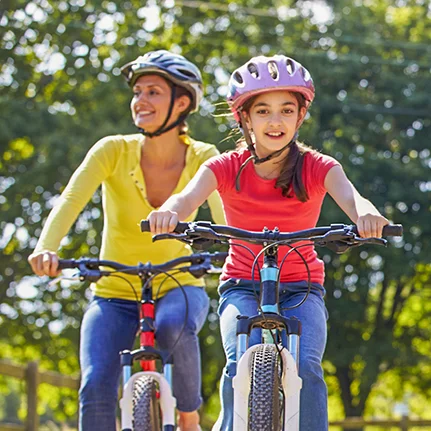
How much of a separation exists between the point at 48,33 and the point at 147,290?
17.5 meters

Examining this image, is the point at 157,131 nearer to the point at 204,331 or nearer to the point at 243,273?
the point at 243,273

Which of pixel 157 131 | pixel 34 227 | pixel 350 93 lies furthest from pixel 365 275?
pixel 157 131

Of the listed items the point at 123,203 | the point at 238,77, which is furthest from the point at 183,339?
the point at 238,77

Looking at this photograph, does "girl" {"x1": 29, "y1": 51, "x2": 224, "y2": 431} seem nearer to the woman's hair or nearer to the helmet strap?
the woman's hair

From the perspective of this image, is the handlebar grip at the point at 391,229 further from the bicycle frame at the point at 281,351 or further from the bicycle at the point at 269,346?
the bicycle frame at the point at 281,351

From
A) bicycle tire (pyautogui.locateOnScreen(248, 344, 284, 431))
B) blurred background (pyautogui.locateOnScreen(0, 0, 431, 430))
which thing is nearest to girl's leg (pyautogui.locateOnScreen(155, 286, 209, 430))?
bicycle tire (pyautogui.locateOnScreen(248, 344, 284, 431))

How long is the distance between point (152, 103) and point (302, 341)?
2248 millimetres

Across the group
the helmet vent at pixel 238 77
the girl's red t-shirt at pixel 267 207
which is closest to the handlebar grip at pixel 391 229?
the girl's red t-shirt at pixel 267 207

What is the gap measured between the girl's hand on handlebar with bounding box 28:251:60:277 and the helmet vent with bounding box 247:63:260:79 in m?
1.37

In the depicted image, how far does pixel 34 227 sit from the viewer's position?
848 inches

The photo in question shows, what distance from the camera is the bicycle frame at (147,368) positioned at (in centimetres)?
524

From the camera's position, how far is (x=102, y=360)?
5.62 meters

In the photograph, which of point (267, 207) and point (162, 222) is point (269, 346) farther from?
point (267, 207)

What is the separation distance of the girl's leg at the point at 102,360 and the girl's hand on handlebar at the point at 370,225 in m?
1.83
